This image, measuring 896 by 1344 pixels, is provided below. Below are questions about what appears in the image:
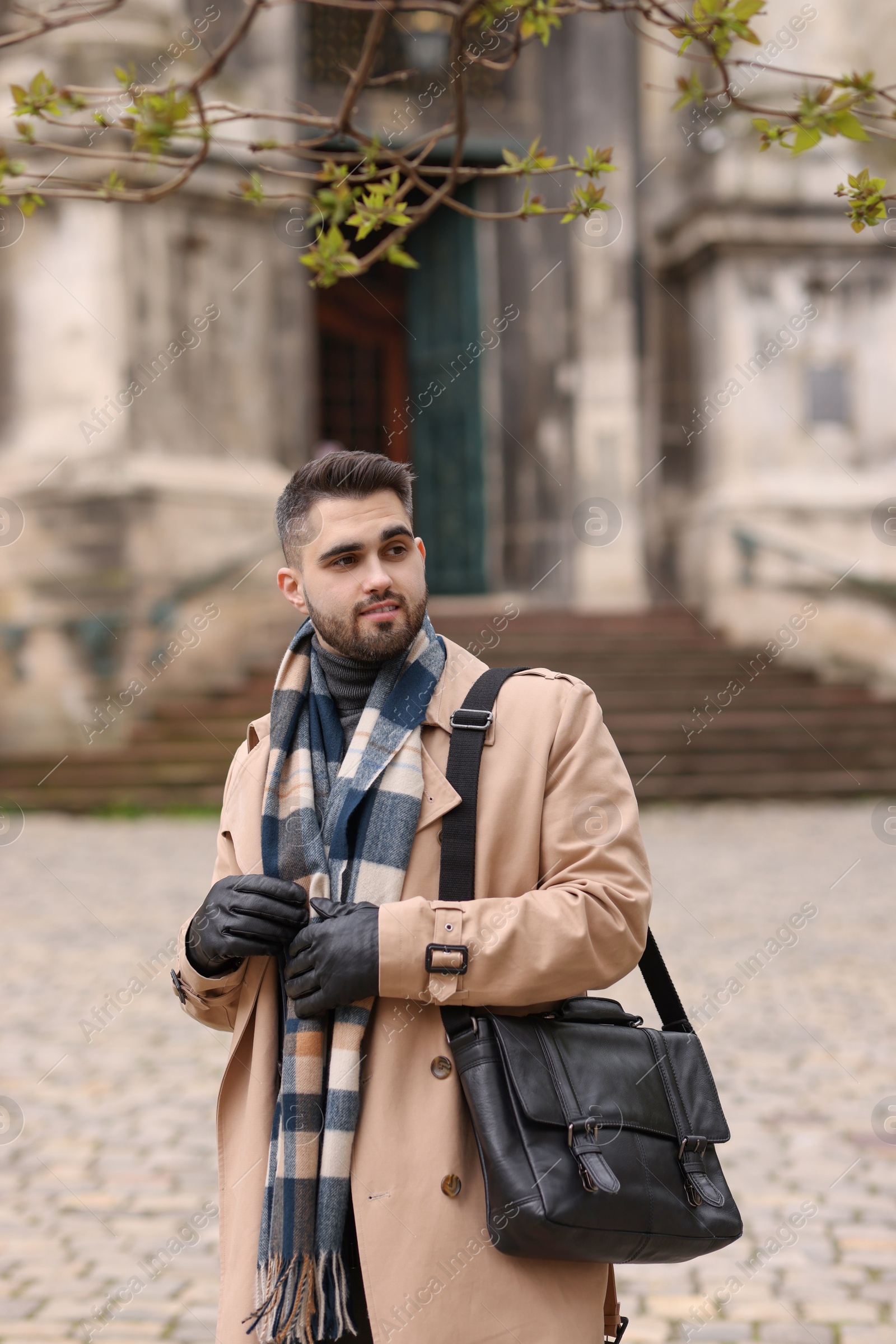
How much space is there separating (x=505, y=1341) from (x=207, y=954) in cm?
63

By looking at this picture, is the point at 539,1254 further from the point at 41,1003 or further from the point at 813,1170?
the point at 41,1003

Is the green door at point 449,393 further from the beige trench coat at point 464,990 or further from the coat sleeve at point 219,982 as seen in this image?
the beige trench coat at point 464,990

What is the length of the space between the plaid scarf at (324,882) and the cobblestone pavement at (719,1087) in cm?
29

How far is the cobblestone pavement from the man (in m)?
0.19

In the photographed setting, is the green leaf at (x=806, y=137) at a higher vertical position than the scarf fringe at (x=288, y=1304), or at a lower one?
higher

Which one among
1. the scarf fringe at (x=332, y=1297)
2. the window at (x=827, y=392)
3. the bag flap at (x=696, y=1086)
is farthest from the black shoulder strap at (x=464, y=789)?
A: the window at (x=827, y=392)

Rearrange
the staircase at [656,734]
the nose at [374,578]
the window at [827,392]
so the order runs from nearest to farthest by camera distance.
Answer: the nose at [374,578] → the staircase at [656,734] → the window at [827,392]

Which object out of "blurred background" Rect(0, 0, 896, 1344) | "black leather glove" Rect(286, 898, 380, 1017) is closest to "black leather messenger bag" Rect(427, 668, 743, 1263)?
"black leather glove" Rect(286, 898, 380, 1017)

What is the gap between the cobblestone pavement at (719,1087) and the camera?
3.28 m

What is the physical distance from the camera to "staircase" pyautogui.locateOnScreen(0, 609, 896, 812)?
438 inches

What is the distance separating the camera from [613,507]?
14953 millimetres

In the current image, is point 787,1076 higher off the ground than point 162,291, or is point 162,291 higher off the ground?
point 162,291

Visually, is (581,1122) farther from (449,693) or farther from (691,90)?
(691,90)

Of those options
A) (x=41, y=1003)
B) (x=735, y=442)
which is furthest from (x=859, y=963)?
(x=735, y=442)
